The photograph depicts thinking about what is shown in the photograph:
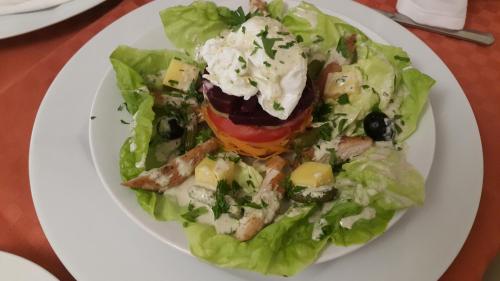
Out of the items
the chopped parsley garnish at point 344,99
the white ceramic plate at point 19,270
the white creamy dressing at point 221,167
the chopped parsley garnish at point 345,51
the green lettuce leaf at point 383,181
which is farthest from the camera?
the chopped parsley garnish at point 345,51

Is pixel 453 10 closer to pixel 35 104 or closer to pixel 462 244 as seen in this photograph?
pixel 462 244

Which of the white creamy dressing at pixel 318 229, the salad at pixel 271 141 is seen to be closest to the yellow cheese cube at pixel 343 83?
the salad at pixel 271 141

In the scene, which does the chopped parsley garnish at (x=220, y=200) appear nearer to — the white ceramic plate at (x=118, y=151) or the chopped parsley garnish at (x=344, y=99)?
the white ceramic plate at (x=118, y=151)

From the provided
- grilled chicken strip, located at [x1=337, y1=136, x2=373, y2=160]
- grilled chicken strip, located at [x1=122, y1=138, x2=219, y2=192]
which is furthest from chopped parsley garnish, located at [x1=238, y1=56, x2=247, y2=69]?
grilled chicken strip, located at [x1=337, y1=136, x2=373, y2=160]

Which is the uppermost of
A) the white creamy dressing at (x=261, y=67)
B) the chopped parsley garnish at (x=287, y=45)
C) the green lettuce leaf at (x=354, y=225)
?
the chopped parsley garnish at (x=287, y=45)

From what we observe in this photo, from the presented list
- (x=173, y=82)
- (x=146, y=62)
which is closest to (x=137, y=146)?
(x=173, y=82)

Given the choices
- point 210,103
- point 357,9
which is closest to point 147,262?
point 210,103

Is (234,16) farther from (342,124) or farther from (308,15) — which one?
(342,124)
